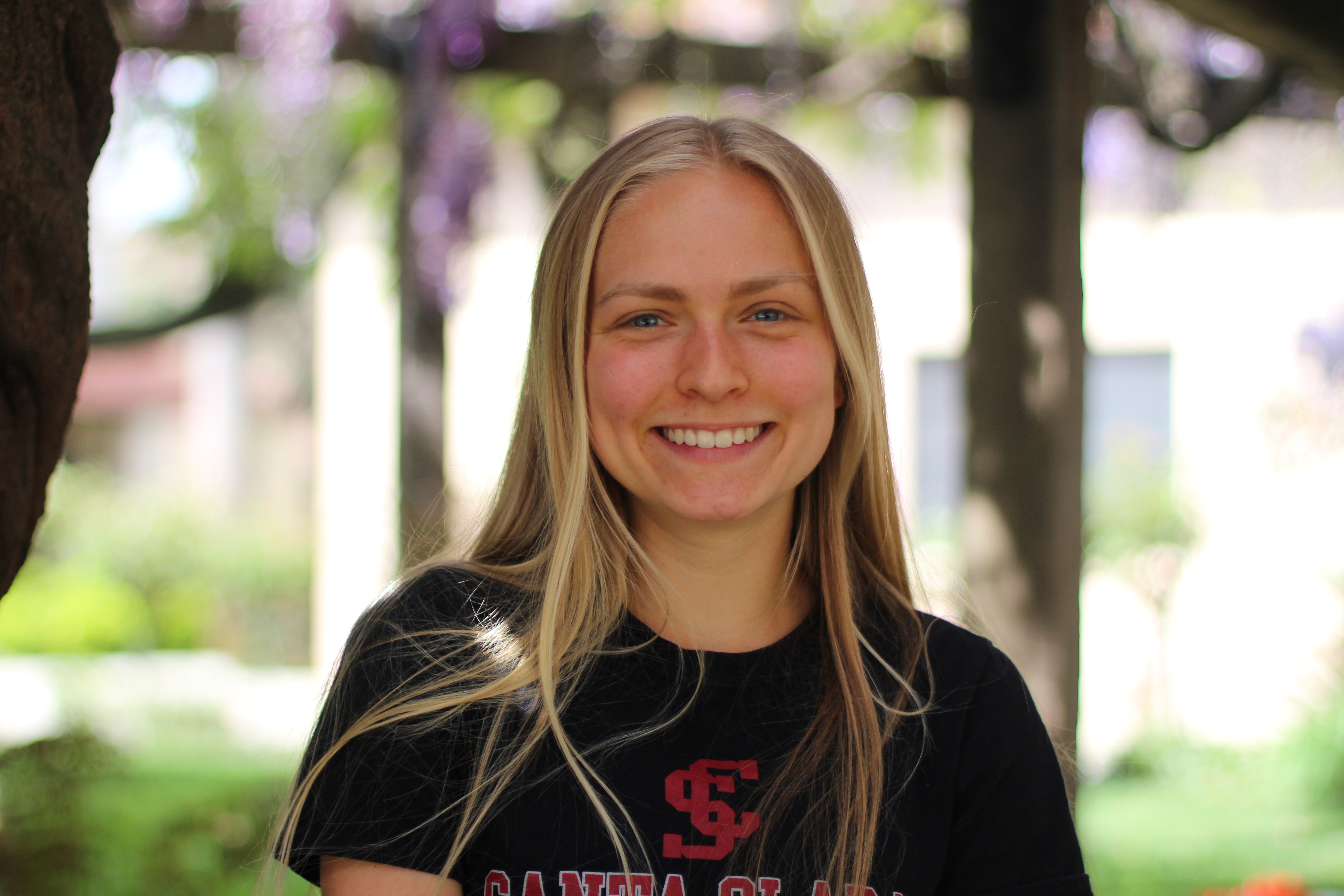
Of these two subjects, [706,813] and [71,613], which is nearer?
[706,813]

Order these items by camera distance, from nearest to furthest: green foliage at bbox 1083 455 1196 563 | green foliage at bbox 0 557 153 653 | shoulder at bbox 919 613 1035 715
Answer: shoulder at bbox 919 613 1035 715 → green foliage at bbox 1083 455 1196 563 → green foliage at bbox 0 557 153 653

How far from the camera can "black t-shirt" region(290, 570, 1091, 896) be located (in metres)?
1.45

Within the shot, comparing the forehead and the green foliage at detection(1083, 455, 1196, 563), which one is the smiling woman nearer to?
the forehead

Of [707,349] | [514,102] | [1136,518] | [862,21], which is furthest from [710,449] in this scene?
[1136,518]

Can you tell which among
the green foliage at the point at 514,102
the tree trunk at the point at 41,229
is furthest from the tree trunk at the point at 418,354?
the tree trunk at the point at 41,229

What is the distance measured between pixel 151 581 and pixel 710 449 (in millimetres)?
7466

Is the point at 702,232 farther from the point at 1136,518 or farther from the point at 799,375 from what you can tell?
the point at 1136,518

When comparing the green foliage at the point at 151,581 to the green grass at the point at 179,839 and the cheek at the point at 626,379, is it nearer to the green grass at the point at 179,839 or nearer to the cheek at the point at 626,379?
the green grass at the point at 179,839

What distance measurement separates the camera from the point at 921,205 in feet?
24.0

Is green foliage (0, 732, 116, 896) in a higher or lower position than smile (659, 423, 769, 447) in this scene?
lower

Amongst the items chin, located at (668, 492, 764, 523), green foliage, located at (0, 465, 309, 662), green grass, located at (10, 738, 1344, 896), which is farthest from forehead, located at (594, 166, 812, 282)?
green foliage, located at (0, 465, 309, 662)

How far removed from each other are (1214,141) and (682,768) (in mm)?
4021

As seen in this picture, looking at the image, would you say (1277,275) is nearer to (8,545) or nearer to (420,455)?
(420,455)

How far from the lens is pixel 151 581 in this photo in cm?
808
